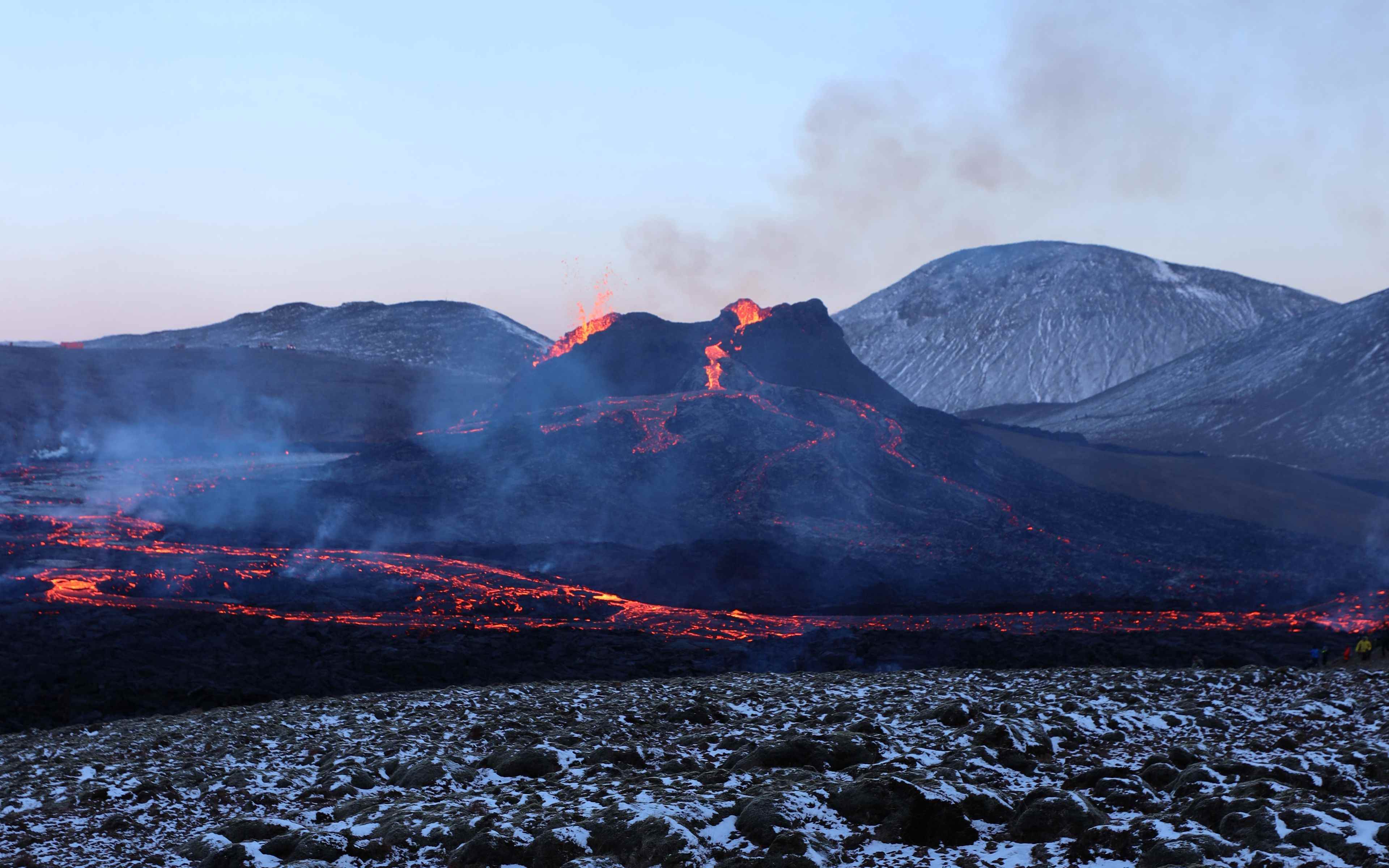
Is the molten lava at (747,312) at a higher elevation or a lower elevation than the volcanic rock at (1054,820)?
higher

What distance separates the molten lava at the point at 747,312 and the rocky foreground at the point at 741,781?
72.8 m

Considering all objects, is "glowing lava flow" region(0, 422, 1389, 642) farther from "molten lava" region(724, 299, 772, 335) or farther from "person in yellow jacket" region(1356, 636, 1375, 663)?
"molten lava" region(724, 299, 772, 335)

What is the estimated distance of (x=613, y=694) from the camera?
78.9 feet

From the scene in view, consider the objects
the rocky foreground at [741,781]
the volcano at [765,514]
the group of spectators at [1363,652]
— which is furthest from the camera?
the volcano at [765,514]

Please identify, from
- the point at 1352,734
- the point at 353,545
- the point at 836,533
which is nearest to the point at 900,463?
the point at 836,533

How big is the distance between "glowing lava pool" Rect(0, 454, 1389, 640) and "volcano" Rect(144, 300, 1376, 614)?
2.13 m

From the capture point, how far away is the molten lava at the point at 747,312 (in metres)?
94.1

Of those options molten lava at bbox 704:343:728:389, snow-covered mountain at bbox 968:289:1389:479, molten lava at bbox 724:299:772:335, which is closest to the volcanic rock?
molten lava at bbox 704:343:728:389

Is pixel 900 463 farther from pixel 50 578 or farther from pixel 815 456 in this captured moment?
pixel 50 578

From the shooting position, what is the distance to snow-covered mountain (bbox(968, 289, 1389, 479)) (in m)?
119

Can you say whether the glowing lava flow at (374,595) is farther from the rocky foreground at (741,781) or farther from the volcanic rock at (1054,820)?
the volcanic rock at (1054,820)

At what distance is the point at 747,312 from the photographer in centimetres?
9481

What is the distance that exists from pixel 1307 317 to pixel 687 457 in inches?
4988

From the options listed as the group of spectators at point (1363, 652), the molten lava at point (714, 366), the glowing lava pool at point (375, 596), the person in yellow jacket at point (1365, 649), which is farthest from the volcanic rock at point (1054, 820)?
the molten lava at point (714, 366)
